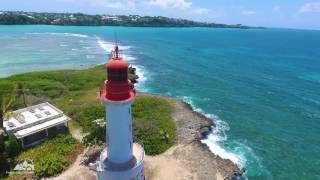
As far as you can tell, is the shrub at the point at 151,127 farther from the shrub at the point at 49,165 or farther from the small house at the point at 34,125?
the small house at the point at 34,125

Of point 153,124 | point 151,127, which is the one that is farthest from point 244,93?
point 151,127

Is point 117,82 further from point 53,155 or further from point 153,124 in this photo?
point 153,124

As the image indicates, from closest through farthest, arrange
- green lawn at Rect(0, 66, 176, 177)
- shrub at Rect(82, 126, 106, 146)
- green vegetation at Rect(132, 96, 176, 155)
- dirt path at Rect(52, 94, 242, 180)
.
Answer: dirt path at Rect(52, 94, 242, 180) → green lawn at Rect(0, 66, 176, 177) → shrub at Rect(82, 126, 106, 146) → green vegetation at Rect(132, 96, 176, 155)

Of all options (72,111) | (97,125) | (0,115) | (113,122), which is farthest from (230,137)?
(113,122)

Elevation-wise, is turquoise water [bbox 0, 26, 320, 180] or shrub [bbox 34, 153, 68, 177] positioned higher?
shrub [bbox 34, 153, 68, 177]

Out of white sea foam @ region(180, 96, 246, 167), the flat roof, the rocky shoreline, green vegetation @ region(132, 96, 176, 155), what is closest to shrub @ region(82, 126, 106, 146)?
green vegetation @ region(132, 96, 176, 155)

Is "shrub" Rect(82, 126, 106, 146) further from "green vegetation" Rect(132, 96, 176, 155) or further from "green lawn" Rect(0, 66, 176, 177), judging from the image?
"green vegetation" Rect(132, 96, 176, 155)

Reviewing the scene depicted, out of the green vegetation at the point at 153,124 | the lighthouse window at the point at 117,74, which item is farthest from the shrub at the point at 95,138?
the lighthouse window at the point at 117,74
